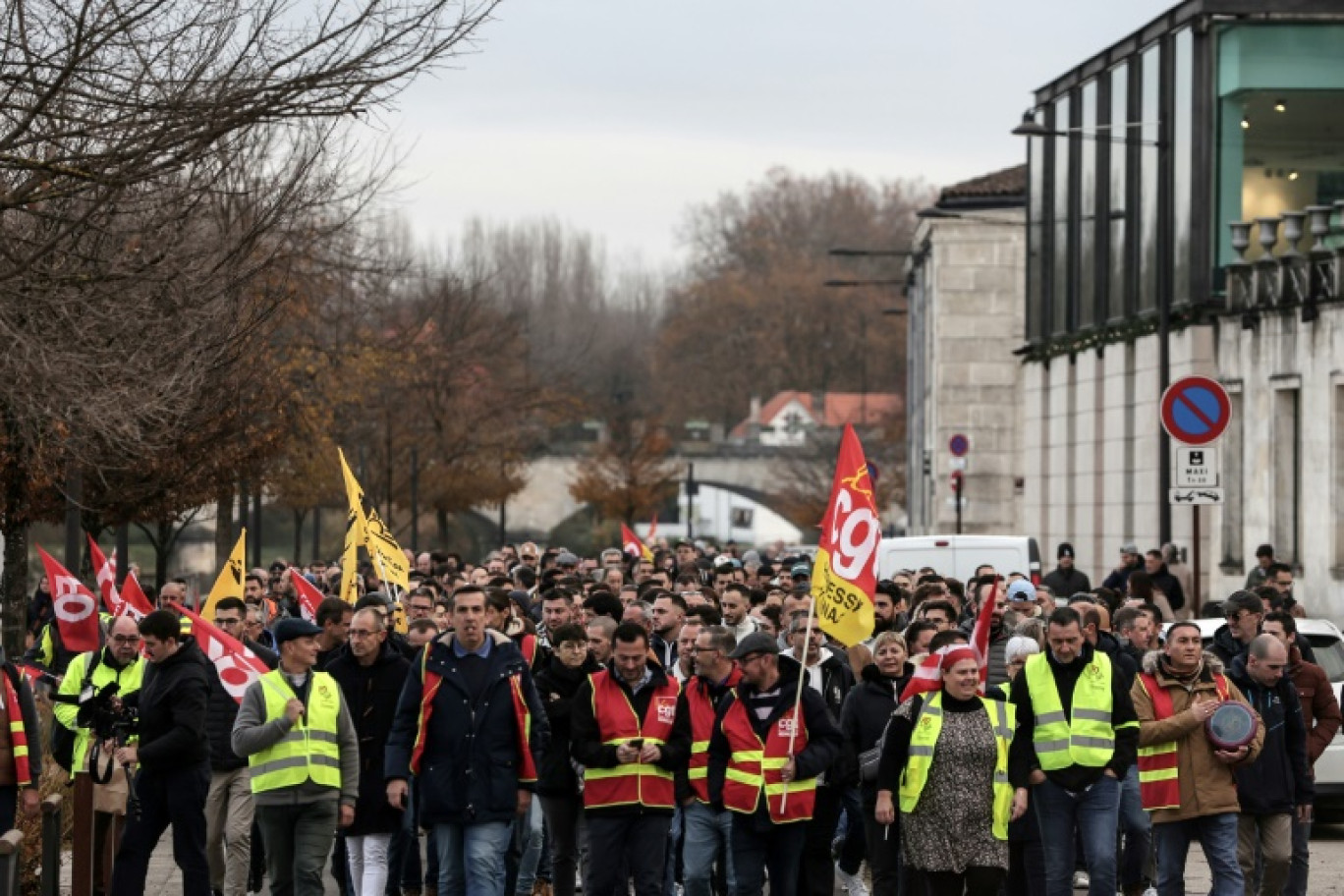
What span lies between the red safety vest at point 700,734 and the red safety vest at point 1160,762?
Answer: 2.20 metres

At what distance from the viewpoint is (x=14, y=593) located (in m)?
24.9

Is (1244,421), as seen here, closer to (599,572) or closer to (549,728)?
(599,572)

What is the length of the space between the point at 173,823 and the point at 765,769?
3182 millimetres

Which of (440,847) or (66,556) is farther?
(66,556)

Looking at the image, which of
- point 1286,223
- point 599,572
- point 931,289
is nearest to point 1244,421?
point 1286,223

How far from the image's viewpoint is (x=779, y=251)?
144 metres

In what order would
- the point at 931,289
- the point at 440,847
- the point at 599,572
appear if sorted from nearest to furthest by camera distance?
the point at 440,847 < the point at 599,572 < the point at 931,289

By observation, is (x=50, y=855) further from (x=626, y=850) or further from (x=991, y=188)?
(x=991, y=188)

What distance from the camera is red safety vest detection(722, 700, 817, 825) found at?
13.3m

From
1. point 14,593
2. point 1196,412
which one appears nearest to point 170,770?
point 1196,412

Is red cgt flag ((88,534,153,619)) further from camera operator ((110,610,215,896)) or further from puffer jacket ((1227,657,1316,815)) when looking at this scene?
puffer jacket ((1227,657,1316,815))

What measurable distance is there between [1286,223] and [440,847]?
2724 centimetres

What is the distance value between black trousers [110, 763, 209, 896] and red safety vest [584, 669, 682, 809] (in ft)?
7.05

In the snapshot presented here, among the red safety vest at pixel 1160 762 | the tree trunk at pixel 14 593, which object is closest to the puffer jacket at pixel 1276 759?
the red safety vest at pixel 1160 762
